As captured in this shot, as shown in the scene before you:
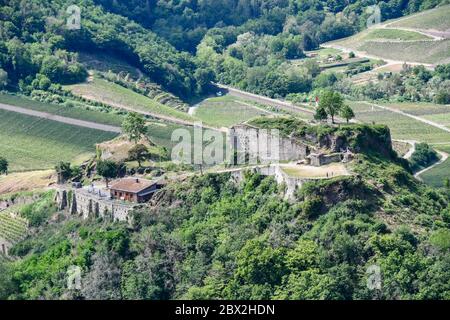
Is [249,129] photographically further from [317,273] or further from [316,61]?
[316,61]

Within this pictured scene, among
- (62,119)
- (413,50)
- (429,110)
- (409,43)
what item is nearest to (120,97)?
(62,119)

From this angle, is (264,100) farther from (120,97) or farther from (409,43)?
(409,43)

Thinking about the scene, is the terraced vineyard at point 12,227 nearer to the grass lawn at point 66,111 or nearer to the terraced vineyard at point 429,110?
the grass lawn at point 66,111

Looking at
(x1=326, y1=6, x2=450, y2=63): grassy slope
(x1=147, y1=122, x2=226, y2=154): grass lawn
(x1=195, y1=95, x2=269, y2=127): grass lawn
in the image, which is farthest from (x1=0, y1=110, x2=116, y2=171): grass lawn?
(x1=326, y1=6, x2=450, y2=63): grassy slope

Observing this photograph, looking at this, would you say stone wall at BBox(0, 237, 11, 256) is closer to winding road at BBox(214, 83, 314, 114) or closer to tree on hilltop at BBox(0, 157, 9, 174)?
tree on hilltop at BBox(0, 157, 9, 174)

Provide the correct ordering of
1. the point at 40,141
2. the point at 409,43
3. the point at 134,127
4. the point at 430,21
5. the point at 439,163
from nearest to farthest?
the point at 134,127 < the point at 439,163 < the point at 40,141 < the point at 409,43 < the point at 430,21
